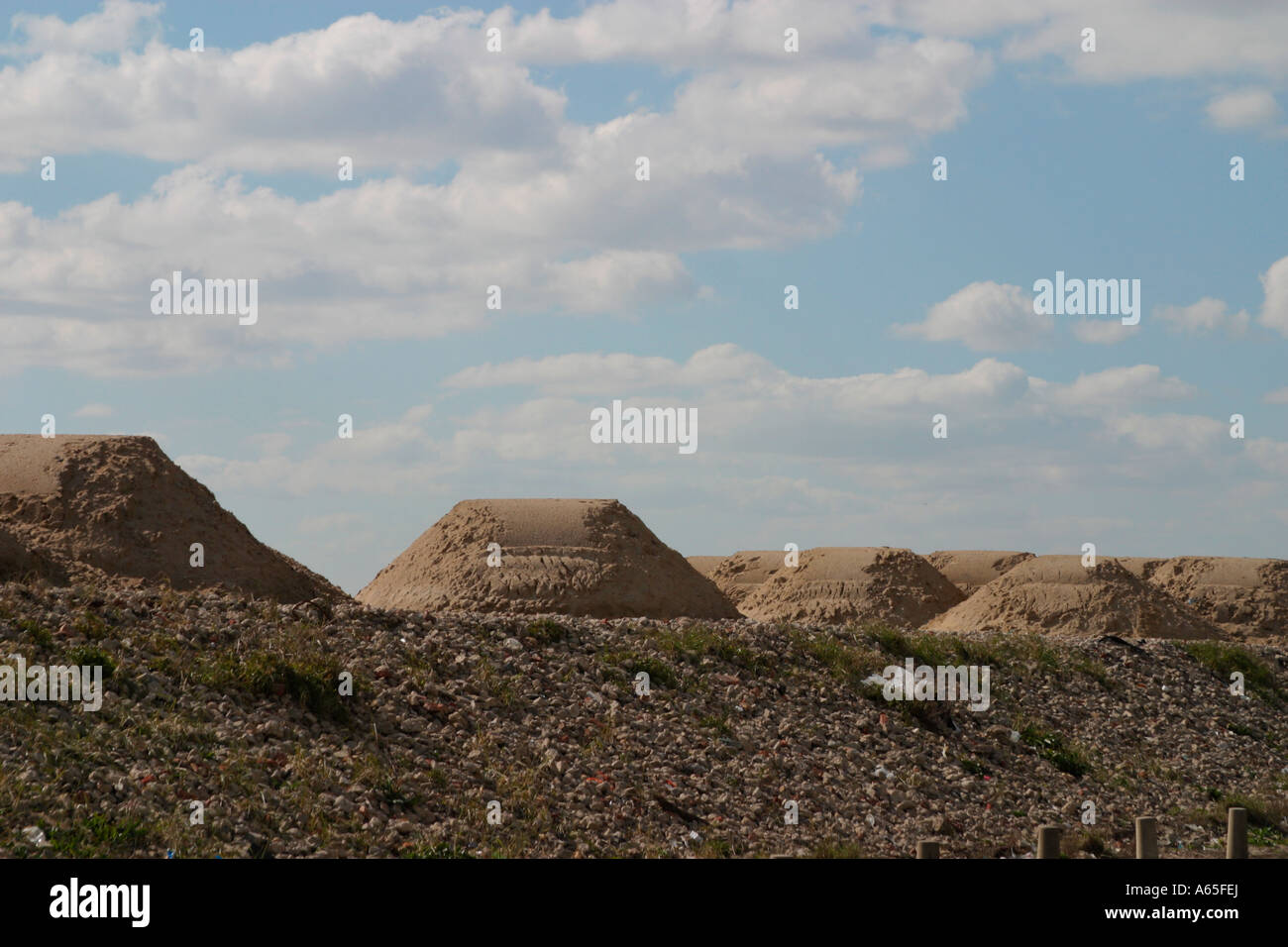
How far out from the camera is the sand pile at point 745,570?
A: 3338cm

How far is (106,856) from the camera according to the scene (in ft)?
28.0

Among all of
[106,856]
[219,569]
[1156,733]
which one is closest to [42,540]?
[219,569]

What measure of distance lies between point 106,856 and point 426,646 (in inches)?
198

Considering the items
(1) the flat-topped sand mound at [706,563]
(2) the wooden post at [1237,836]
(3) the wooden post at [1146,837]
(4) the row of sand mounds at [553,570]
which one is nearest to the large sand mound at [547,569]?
Result: (4) the row of sand mounds at [553,570]

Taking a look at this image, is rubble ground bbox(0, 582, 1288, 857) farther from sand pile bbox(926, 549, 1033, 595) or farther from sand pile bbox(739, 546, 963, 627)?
sand pile bbox(926, 549, 1033, 595)

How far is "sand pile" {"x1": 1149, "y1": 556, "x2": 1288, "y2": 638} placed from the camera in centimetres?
2867

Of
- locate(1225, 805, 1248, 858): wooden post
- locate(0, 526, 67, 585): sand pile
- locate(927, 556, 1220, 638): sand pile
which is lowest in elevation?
locate(1225, 805, 1248, 858): wooden post

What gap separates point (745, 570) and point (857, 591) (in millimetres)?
7466

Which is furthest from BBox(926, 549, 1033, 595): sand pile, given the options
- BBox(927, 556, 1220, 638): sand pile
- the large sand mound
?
the large sand mound

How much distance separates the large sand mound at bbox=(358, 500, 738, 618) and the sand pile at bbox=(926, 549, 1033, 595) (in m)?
15.2

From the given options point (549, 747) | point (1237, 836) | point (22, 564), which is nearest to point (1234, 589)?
point (1237, 836)

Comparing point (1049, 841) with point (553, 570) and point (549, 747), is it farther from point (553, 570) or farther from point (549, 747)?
point (553, 570)

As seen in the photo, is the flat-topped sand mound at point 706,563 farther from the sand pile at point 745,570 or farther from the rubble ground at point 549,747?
the rubble ground at point 549,747

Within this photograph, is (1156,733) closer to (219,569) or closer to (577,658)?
(577,658)
